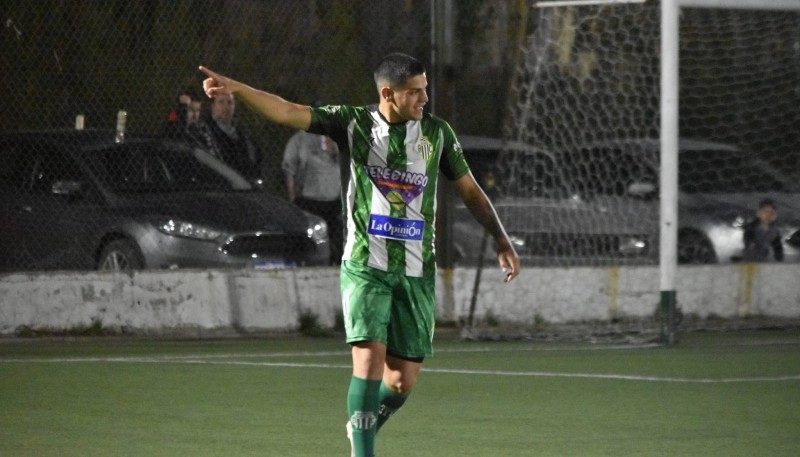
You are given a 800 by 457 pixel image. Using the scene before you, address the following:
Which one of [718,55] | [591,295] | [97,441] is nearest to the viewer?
[97,441]

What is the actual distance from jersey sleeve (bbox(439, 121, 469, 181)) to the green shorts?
504mm

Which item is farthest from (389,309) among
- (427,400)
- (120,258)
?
(120,258)

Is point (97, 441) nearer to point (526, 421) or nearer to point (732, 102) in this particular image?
point (526, 421)

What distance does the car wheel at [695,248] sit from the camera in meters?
17.4

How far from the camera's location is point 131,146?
14.9 m

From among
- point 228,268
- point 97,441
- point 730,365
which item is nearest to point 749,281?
point 730,365

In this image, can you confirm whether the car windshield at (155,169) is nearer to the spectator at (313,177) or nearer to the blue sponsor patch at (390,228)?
the spectator at (313,177)

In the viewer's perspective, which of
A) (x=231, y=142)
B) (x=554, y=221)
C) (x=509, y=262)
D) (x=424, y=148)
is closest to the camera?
(x=424, y=148)

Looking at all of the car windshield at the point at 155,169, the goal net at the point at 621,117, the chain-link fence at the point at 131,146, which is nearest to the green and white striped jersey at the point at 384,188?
the goal net at the point at 621,117

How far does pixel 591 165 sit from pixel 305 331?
3.14 metres

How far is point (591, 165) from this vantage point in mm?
15188

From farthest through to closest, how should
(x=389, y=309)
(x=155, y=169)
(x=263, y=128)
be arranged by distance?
(x=263, y=128) < (x=155, y=169) < (x=389, y=309)

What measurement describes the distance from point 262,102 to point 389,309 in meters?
0.99

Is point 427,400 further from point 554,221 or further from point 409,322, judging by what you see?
point 554,221
